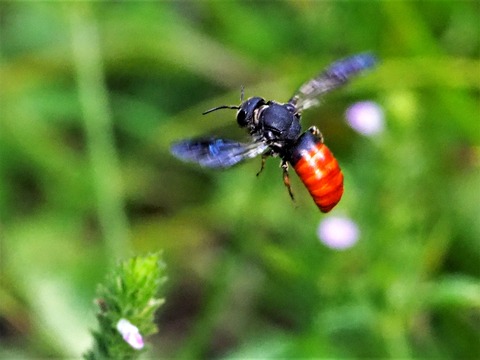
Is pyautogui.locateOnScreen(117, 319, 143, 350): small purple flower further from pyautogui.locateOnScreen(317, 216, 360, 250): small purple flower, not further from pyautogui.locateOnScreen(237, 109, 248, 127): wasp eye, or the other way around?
pyautogui.locateOnScreen(317, 216, 360, 250): small purple flower

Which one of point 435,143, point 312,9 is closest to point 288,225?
point 435,143

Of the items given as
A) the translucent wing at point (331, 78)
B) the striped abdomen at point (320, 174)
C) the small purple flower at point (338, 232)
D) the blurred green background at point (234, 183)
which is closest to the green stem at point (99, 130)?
the blurred green background at point (234, 183)

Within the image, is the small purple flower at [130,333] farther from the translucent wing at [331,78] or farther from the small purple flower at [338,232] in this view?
the small purple flower at [338,232]

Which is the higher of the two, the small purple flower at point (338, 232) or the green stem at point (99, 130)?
the green stem at point (99, 130)

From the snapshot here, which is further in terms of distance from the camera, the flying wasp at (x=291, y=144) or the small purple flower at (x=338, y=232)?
the small purple flower at (x=338, y=232)

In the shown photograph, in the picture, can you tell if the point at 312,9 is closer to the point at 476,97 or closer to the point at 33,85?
the point at 476,97

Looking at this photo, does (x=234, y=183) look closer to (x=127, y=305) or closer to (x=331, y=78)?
(x=331, y=78)

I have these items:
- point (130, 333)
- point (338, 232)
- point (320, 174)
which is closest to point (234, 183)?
point (338, 232)

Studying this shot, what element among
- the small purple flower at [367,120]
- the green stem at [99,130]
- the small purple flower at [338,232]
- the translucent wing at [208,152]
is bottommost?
the translucent wing at [208,152]
